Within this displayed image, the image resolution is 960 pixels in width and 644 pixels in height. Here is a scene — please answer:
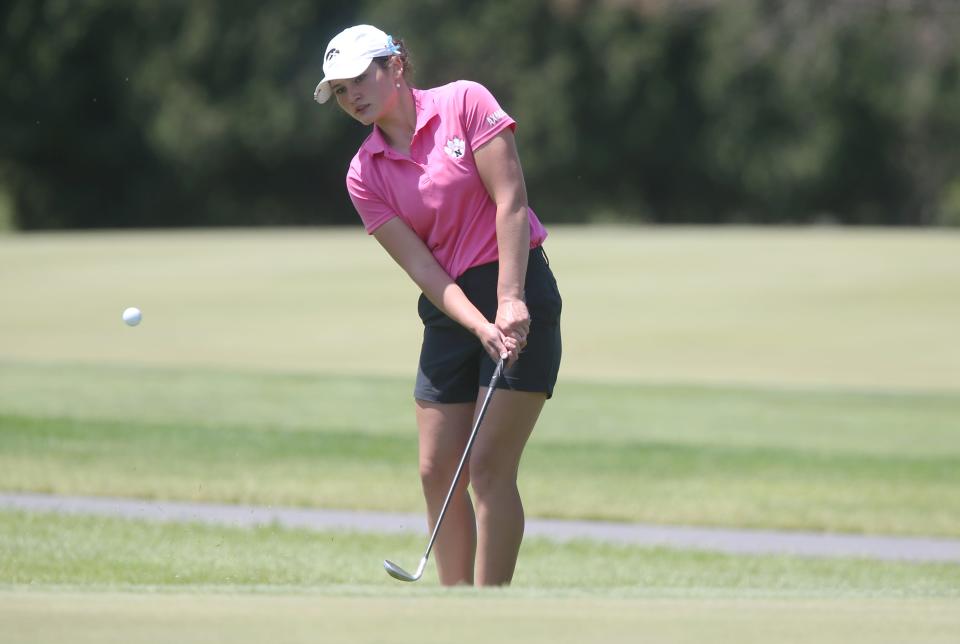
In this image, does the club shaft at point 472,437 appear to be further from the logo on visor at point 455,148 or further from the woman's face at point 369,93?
the woman's face at point 369,93

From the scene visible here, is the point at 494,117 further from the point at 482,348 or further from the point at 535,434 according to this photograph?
the point at 535,434

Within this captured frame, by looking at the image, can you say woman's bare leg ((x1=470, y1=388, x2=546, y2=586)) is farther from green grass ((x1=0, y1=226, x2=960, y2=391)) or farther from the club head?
green grass ((x1=0, y1=226, x2=960, y2=391))

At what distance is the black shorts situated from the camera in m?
4.79

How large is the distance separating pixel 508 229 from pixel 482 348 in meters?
0.46

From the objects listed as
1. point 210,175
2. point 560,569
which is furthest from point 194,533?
point 210,175

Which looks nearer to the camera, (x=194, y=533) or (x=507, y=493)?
(x=507, y=493)

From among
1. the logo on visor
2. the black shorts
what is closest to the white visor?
the logo on visor

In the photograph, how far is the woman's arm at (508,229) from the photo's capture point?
15.1 ft

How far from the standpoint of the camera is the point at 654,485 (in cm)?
835

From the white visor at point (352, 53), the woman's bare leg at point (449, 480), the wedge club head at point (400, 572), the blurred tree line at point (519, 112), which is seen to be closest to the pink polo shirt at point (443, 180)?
the white visor at point (352, 53)

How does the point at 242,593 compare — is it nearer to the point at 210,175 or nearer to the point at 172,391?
the point at 172,391

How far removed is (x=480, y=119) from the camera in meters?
4.72

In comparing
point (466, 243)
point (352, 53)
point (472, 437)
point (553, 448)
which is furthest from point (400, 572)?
point (553, 448)

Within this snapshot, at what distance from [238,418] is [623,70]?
A: 29.6m
